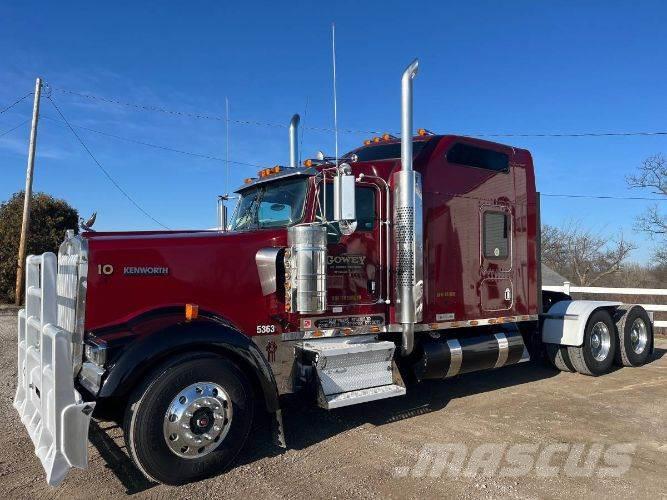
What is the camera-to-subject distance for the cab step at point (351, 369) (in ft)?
17.0

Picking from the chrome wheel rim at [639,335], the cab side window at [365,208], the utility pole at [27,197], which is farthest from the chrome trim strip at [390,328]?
the utility pole at [27,197]

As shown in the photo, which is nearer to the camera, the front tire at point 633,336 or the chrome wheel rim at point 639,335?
the front tire at point 633,336

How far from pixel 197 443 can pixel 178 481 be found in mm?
305

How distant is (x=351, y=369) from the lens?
543 cm

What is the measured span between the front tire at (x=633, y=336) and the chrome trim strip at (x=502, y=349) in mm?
2772

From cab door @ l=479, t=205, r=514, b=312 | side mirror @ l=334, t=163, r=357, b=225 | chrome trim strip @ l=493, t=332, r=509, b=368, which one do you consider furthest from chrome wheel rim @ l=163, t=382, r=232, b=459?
chrome trim strip @ l=493, t=332, r=509, b=368

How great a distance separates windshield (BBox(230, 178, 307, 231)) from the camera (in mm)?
5633

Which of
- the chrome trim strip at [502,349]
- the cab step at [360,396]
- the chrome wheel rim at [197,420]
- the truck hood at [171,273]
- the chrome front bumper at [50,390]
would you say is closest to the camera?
the chrome front bumper at [50,390]

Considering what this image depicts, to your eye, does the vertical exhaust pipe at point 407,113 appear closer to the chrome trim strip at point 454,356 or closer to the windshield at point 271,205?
A: the windshield at point 271,205

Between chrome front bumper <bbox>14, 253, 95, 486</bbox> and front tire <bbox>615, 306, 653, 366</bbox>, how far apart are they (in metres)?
7.81

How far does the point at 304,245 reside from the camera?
5102 millimetres

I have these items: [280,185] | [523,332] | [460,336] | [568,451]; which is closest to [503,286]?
[460,336]

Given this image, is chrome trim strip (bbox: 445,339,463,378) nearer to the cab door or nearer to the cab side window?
the cab door

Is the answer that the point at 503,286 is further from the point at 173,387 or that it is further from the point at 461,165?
the point at 173,387
